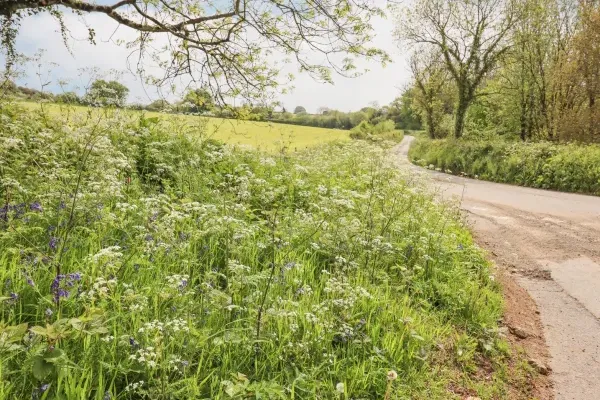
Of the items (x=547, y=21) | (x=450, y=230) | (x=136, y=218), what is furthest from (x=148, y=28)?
(x=547, y=21)

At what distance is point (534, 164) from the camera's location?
61.6 ft

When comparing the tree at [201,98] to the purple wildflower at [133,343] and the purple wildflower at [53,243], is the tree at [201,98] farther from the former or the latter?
the purple wildflower at [133,343]

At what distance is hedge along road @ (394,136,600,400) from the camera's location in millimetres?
4363

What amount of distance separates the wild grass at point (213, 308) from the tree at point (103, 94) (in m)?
0.70

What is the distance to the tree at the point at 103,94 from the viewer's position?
209 inches

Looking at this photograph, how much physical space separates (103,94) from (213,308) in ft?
A: 13.1

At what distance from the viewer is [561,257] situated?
7723 millimetres

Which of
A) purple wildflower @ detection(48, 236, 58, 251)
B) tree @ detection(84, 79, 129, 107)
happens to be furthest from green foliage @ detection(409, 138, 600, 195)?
purple wildflower @ detection(48, 236, 58, 251)

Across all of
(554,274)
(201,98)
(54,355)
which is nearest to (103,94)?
(201,98)

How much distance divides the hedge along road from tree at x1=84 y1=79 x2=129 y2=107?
19.1ft

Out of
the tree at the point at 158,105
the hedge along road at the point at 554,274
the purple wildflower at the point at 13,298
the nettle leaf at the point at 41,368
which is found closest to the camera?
the nettle leaf at the point at 41,368

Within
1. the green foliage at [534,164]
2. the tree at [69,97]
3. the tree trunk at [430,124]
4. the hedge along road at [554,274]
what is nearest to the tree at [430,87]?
the tree trunk at [430,124]

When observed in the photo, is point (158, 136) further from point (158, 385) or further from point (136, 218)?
point (158, 385)

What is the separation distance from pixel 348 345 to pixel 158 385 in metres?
1.59
